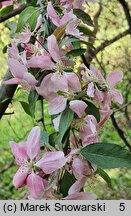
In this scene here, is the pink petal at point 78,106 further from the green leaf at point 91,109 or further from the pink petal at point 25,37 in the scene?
the pink petal at point 25,37

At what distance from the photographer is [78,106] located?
1.69 ft

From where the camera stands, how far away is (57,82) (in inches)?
21.1

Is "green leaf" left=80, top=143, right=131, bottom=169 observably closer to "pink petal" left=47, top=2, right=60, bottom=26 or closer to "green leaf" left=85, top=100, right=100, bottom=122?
"green leaf" left=85, top=100, right=100, bottom=122

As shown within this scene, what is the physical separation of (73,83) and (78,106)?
34mm

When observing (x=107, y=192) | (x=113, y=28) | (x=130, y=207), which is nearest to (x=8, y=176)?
(x=107, y=192)

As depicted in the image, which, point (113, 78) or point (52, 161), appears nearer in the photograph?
point (52, 161)

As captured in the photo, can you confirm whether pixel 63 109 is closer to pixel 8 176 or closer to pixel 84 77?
pixel 84 77

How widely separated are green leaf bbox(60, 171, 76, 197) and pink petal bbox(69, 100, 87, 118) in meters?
0.07

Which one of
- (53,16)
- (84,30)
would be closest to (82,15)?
(84,30)

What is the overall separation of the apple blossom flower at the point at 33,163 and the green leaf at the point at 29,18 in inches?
7.1

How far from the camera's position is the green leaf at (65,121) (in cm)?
52

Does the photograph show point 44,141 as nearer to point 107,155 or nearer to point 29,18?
point 107,155

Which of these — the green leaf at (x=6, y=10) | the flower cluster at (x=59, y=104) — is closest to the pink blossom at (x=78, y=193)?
the flower cluster at (x=59, y=104)

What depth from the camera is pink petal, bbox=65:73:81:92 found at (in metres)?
0.54
